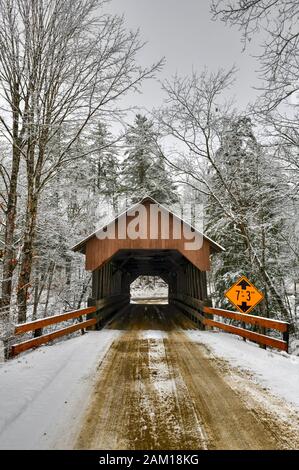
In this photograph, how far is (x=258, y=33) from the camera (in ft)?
13.1

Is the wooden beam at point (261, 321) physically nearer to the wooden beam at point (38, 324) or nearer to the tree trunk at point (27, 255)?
the wooden beam at point (38, 324)

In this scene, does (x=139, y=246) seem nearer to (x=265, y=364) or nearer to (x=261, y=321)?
(x=261, y=321)

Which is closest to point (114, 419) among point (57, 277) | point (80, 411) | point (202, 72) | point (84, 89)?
point (80, 411)

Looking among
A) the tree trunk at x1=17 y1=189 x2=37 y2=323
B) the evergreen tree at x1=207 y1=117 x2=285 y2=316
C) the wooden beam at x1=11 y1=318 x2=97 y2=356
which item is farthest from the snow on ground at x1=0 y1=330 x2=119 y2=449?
the evergreen tree at x1=207 y1=117 x2=285 y2=316

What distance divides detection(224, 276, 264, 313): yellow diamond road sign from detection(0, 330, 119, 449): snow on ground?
4131mm

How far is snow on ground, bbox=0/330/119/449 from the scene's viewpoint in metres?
2.74

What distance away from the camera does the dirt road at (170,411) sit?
2707 mm

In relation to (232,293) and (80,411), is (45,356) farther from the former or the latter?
(232,293)

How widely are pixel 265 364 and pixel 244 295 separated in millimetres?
2784

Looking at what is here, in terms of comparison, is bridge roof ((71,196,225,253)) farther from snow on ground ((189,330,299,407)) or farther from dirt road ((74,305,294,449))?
dirt road ((74,305,294,449))

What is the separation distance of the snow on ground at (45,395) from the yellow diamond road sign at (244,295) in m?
4.13

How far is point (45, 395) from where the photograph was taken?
3799mm

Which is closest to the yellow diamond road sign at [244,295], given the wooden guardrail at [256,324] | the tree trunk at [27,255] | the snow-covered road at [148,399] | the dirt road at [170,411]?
the wooden guardrail at [256,324]

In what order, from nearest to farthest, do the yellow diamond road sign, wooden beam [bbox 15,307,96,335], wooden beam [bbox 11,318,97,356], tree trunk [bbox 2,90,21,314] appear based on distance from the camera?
wooden beam [bbox 11,318,97,356] < wooden beam [bbox 15,307,96,335] < tree trunk [bbox 2,90,21,314] < the yellow diamond road sign
